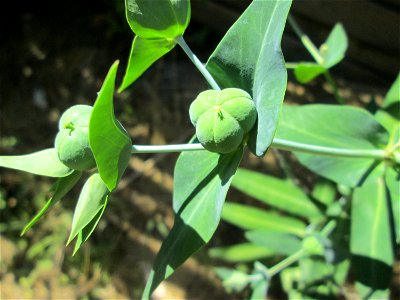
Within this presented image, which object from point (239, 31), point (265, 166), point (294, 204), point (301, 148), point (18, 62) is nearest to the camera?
point (239, 31)

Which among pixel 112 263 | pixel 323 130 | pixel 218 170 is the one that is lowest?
pixel 112 263

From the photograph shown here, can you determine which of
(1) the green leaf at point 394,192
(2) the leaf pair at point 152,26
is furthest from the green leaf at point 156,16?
(1) the green leaf at point 394,192

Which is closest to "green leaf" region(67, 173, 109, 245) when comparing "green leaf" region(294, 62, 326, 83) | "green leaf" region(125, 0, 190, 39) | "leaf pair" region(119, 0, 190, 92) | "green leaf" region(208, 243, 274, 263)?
"leaf pair" region(119, 0, 190, 92)

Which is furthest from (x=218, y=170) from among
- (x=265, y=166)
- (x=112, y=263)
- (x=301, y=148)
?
(x=112, y=263)

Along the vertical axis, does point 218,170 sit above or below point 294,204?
above

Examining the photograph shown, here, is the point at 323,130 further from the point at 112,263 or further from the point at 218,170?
the point at 112,263

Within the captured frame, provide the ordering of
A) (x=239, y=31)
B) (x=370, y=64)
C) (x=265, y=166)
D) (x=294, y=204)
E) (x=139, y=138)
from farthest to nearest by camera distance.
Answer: (x=139, y=138) → (x=265, y=166) → (x=370, y=64) → (x=294, y=204) → (x=239, y=31)

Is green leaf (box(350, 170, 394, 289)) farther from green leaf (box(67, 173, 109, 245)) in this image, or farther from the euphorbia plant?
green leaf (box(67, 173, 109, 245))
